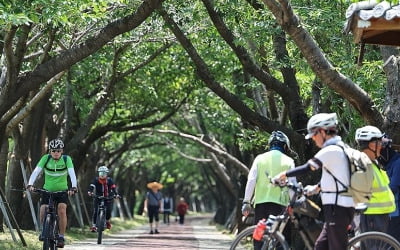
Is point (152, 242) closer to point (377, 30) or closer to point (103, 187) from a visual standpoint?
point (103, 187)

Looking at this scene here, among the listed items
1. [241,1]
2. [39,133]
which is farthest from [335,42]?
[39,133]

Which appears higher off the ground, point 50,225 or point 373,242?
point 50,225

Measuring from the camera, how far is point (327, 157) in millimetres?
8938

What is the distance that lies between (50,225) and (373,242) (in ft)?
19.3

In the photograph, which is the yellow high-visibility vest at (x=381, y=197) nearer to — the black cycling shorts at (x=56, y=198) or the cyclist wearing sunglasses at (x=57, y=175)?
the cyclist wearing sunglasses at (x=57, y=175)

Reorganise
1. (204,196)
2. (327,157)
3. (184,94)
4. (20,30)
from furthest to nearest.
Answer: (204,196) < (184,94) < (20,30) < (327,157)

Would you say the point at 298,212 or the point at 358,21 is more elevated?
the point at 358,21

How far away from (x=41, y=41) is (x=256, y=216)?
10.2 meters

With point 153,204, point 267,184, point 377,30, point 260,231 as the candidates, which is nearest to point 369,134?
point 377,30

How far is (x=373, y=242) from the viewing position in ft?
30.7

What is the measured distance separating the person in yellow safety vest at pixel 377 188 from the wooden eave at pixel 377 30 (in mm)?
1135

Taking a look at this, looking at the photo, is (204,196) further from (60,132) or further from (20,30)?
(20,30)

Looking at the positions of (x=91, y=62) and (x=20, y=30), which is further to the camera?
(x=91, y=62)

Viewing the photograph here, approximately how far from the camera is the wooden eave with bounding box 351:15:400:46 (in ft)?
33.0
